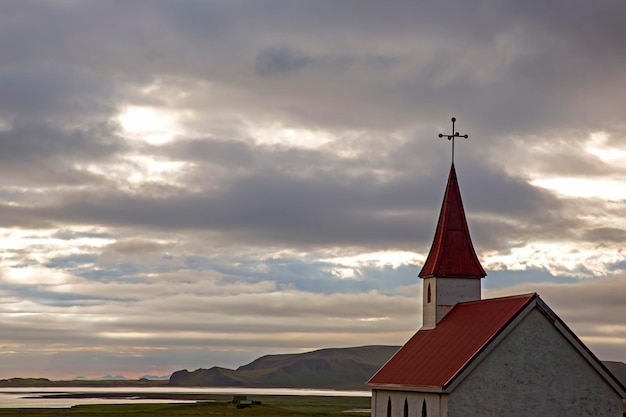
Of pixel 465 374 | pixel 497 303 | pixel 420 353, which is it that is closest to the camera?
pixel 465 374

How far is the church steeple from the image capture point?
206 feet

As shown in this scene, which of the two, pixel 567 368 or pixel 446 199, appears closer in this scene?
pixel 567 368

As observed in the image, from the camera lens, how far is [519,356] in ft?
160

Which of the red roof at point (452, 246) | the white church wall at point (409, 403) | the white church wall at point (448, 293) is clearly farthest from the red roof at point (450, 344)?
the red roof at point (452, 246)

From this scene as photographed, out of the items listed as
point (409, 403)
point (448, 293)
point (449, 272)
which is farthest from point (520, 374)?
point (449, 272)

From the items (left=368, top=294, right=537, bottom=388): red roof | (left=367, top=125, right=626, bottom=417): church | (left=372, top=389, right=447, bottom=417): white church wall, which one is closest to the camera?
(left=367, top=125, right=626, bottom=417): church

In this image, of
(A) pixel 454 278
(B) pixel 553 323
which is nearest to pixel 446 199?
(A) pixel 454 278

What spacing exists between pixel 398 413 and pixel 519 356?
1031 cm

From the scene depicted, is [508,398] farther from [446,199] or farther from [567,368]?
[446,199]

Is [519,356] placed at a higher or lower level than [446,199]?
lower

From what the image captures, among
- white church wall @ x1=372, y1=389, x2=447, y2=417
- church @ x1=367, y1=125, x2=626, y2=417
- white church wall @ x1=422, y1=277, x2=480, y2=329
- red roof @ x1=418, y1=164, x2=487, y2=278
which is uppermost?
red roof @ x1=418, y1=164, x2=487, y2=278

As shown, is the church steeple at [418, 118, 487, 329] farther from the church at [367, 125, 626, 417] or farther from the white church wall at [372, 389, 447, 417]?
the church at [367, 125, 626, 417]

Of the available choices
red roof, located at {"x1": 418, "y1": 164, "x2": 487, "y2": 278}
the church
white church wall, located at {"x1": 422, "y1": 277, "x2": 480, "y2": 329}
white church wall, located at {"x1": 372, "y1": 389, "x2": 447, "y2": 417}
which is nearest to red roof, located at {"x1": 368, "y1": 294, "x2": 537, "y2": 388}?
the church

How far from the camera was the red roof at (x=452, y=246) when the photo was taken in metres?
63.1
